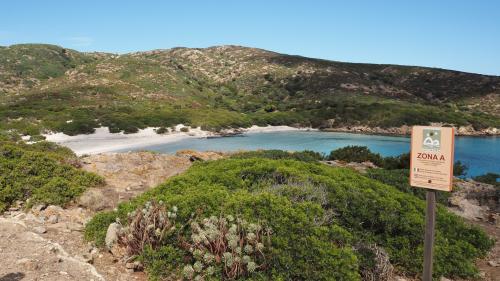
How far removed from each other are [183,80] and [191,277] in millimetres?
89427

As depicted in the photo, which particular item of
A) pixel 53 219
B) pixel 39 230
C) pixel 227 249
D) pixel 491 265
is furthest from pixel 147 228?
pixel 491 265

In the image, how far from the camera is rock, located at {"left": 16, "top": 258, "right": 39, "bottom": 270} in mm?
6078

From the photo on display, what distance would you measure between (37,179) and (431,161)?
10914 mm

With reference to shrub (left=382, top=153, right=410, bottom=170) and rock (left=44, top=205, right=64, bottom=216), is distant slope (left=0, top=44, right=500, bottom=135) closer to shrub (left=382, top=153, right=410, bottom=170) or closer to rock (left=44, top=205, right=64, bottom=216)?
rock (left=44, top=205, right=64, bottom=216)

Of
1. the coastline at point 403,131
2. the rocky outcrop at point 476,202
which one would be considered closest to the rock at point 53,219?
the rocky outcrop at point 476,202

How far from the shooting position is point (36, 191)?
10.5m

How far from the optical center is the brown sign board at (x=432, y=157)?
4.17 meters

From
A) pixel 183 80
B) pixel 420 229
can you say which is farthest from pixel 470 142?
pixel 183 80

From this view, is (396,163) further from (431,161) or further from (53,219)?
(431,161)

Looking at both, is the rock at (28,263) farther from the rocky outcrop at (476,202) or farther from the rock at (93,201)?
the rocky outcrop at (476,202)

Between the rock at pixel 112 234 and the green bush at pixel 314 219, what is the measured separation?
29 centimetres

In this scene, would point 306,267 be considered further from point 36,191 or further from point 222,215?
point 36,191

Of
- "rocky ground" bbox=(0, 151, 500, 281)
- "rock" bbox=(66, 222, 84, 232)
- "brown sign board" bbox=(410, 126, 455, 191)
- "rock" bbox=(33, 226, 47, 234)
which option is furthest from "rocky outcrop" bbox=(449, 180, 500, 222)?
"rock" bbox=(33, 226, 47, 234)

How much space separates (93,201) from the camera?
35.0 ft
